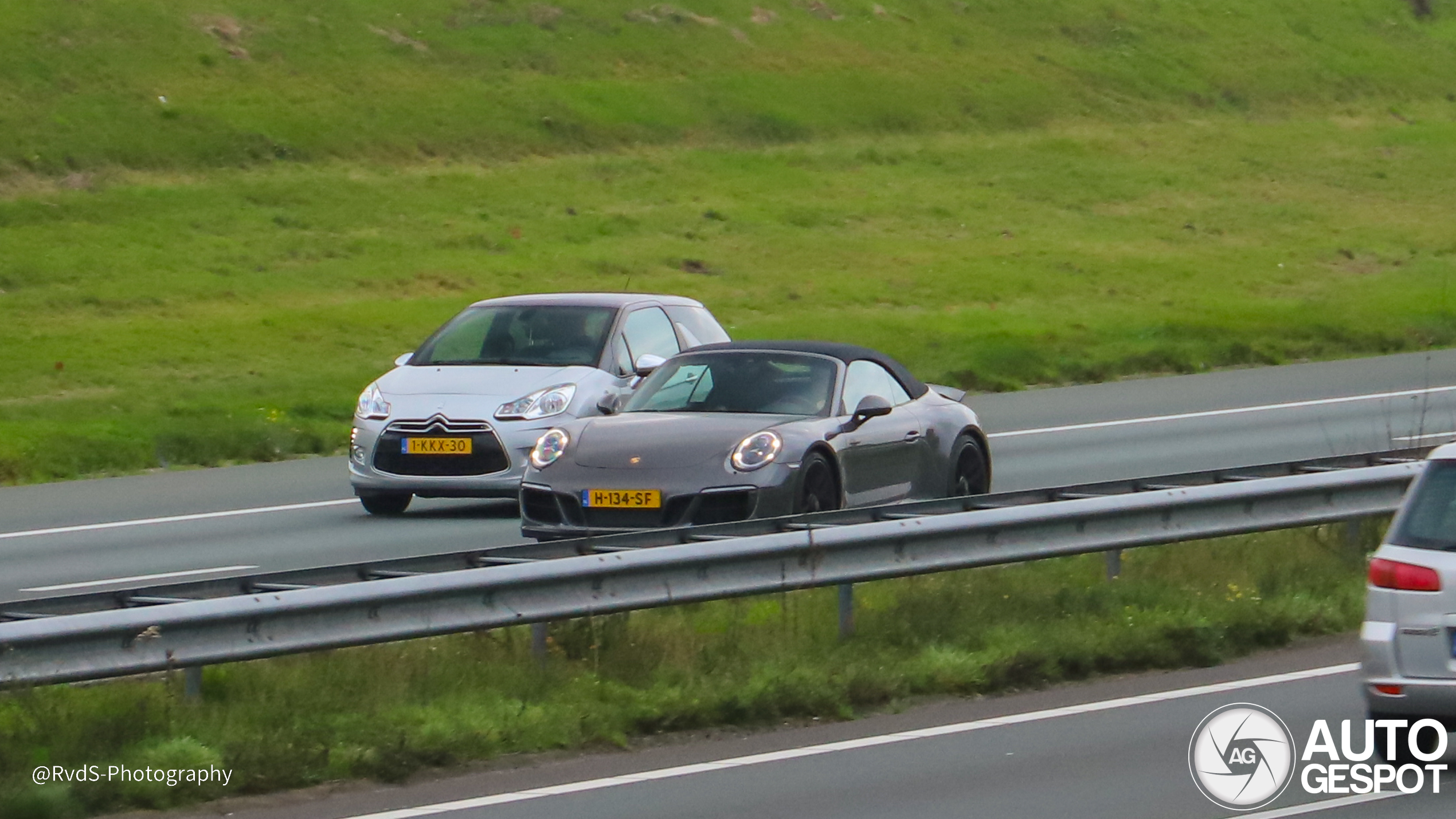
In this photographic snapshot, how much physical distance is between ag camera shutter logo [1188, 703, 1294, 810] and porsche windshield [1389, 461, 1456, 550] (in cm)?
106

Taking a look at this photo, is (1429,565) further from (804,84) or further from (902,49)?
(902,49)

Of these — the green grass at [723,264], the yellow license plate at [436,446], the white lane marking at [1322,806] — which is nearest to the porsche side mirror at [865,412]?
the yellow license plate at [436,446]

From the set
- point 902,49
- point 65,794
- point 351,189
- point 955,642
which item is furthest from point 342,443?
point 902,49

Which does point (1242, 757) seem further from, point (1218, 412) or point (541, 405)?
point (1218, 412)

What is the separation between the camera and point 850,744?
30.7 ft

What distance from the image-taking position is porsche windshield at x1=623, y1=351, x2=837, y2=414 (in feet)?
46.7

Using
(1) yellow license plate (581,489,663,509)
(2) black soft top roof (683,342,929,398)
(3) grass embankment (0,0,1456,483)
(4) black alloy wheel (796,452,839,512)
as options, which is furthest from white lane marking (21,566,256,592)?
(3) grass embankment (0,0,1456,483)

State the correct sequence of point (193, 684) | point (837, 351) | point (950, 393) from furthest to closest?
point (950, 393) → point (837, 351) → point (193, 684)

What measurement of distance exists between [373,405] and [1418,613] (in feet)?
32.7

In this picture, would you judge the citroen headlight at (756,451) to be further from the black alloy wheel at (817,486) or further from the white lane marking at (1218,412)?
the white lane marking at (1218,412)

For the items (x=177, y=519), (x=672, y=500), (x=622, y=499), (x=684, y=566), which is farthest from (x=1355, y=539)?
(x=177, y=519)

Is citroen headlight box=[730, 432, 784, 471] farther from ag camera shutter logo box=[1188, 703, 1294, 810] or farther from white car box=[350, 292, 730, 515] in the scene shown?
ag camera shutter logo box=[1188, 703, 1294, 810]

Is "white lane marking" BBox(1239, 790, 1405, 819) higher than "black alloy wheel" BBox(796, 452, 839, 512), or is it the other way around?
"black alloy wheel" BBox(796, 452, 839, 512)

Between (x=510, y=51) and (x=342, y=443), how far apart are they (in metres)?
33.4
